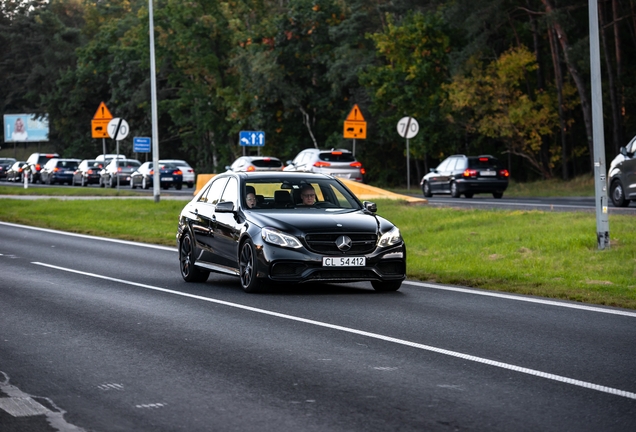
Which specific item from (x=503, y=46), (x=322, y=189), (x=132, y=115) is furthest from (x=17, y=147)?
(x=322, y=189)

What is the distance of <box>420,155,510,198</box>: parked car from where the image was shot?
4344 cm

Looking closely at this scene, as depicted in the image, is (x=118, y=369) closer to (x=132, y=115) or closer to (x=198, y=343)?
(x=198, y=343)

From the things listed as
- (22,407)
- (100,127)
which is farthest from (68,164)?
(22,407)

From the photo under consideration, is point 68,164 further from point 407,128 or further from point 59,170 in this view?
point 407,128

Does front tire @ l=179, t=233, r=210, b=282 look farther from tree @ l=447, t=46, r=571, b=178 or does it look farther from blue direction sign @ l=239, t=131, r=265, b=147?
blue direction sign @ l=239, t=131, r=265, b=147

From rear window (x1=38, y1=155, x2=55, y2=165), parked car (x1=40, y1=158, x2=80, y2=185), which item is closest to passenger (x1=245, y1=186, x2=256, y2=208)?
parked car (x1=40, y1=158, x2=80, y2=185)

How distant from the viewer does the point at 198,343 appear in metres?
10.7

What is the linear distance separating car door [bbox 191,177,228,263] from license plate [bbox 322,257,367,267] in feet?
7.12

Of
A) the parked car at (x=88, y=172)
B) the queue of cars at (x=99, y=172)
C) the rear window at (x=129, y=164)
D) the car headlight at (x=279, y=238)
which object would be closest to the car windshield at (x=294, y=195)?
the car headlight at (x=279, y=238)

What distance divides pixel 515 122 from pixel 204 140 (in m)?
39.4

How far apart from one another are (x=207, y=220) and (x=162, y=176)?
155 ft

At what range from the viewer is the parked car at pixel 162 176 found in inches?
2500

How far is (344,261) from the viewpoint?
1467 cm

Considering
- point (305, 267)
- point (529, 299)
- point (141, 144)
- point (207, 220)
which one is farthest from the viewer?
point (141, 144)
